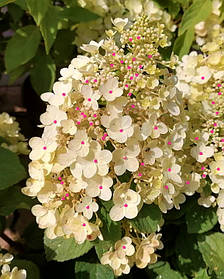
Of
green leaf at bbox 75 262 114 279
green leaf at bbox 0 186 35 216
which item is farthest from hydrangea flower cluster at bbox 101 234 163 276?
green leaf at bbox 0 186 35 216

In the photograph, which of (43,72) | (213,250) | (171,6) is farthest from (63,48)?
(213,250)

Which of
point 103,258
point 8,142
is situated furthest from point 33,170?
point 8,142

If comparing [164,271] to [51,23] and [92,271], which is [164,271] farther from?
[51,23]

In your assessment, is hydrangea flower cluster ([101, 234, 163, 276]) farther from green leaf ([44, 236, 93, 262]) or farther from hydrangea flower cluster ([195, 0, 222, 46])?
hydrangea flower cluster ([195, 0, 222, 46])

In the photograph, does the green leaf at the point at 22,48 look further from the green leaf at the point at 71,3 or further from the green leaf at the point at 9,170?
the green leaf at the point at 9,170

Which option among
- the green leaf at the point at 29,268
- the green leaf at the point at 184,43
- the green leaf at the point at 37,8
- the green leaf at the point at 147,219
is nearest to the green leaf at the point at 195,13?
the green leaf at the point at 184,43
